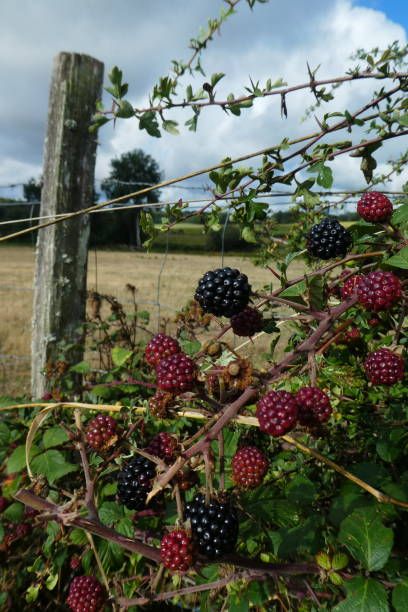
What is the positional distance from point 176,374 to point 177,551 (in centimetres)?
28

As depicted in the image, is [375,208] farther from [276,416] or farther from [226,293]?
[276,416]

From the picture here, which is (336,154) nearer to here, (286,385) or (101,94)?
(286,385)

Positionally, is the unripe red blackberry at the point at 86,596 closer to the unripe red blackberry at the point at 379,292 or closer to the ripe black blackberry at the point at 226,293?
the ripe black blackberry at the point at 226,293

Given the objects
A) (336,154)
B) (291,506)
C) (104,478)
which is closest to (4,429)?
(104,478)

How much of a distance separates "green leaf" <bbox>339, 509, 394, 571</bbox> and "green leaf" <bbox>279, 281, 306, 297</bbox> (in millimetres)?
477

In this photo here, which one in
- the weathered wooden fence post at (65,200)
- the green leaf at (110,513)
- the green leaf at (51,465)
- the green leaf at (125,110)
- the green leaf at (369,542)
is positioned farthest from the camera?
the weathered wooden fence post at (65,200)

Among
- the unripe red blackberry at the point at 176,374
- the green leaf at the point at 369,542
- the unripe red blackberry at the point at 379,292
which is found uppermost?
the unripe red blackberry at the point at 379,292

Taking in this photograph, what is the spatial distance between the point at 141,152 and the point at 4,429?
221 ft

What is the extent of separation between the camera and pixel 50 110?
Result: 9.47ft

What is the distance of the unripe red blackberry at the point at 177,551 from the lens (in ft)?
2.45

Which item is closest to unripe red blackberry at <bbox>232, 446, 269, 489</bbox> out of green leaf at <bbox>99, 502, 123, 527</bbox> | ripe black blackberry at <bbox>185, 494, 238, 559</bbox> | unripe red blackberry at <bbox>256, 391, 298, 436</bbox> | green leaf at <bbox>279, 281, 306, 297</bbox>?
ripe black blackberry at <bbox>185, 494, 238, 559</bbox>

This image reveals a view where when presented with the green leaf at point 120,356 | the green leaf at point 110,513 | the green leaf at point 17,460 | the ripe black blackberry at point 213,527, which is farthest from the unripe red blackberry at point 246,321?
the green leaf at point 120,356

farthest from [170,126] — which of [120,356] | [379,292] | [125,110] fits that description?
[120,356]

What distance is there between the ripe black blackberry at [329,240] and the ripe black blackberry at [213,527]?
52 cm
